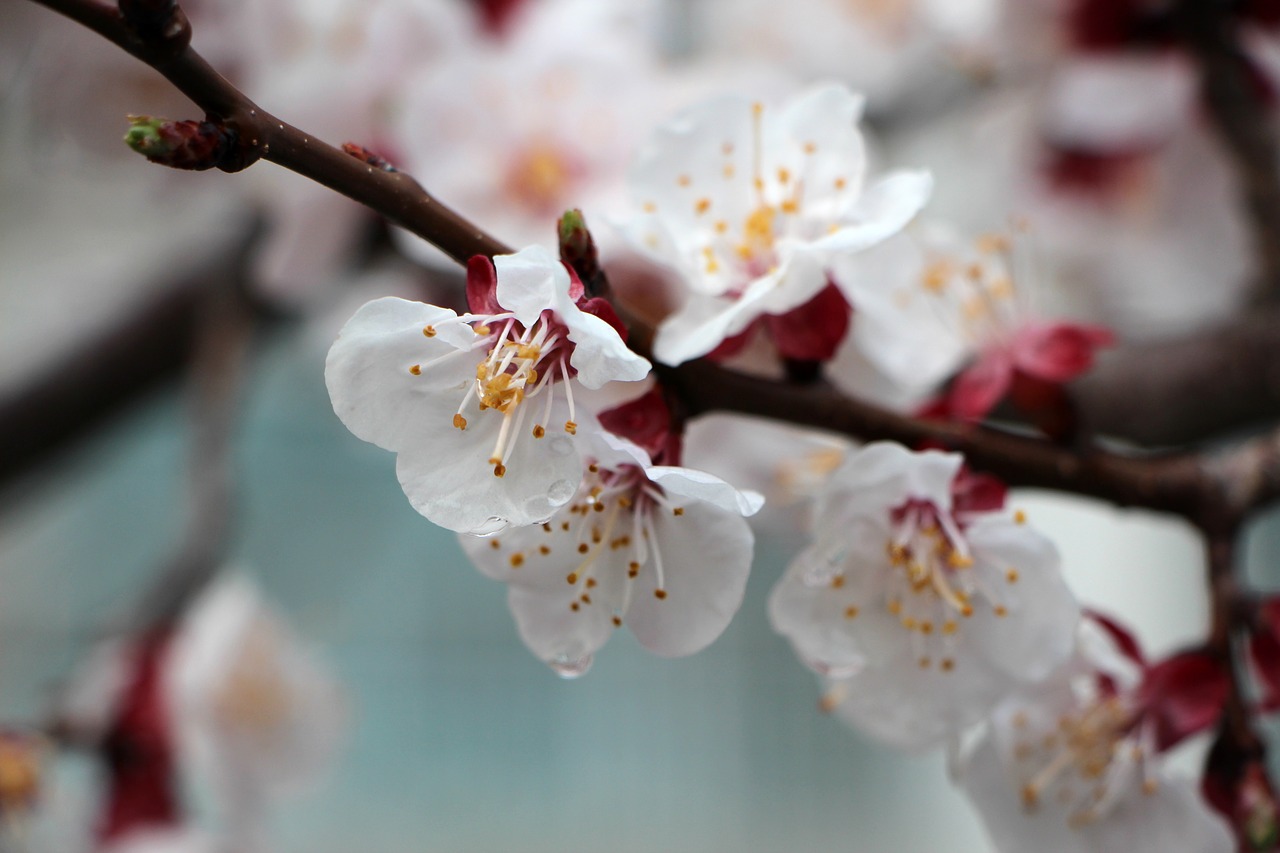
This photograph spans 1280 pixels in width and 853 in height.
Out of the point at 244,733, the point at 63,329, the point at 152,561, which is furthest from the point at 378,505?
the point at 244,733

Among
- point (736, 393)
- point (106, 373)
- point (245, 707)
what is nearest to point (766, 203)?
point (736, 393)

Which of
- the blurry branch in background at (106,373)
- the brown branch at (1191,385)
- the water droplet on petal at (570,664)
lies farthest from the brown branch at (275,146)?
the blurry branch in background at (106,373)

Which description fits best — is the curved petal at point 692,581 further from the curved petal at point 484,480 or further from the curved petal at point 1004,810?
the curved petal at point 1004,810

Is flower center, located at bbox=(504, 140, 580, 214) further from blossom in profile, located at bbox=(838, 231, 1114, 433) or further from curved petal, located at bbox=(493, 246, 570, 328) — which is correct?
curved petal, located at bbox=(493, 246, 570, 328)

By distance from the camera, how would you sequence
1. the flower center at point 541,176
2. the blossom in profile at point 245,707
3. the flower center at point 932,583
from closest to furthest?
the flower center at point 932,583 → the flower center at point 541,176 → the blossom in profile at point 245,707

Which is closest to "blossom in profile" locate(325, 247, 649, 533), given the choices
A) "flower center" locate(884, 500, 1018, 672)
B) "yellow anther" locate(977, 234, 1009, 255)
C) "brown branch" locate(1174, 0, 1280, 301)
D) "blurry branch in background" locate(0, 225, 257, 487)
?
"flower center" locate(884, 500, 1018, 672)

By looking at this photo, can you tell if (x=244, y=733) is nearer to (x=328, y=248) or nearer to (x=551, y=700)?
(x=328, y=248)

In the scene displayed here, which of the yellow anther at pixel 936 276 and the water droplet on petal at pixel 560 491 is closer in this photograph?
the water droplet on petal at pixel 560 491
